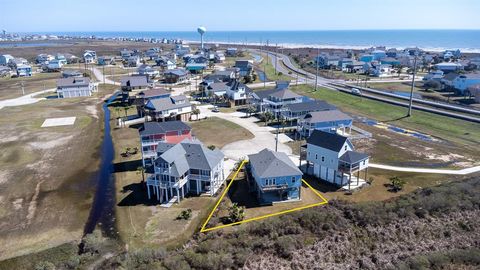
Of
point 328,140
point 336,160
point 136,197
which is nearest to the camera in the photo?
point 136,197

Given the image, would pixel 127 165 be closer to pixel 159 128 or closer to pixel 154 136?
pixel 154 136

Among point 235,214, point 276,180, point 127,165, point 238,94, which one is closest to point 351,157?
point 276,180

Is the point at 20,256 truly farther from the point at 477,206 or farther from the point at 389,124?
the point at 389,124

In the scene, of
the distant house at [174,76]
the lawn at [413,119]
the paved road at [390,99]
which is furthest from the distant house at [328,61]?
the distant house at [174,76]

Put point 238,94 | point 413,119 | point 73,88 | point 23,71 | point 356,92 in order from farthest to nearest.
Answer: point 23,71 < point 73,88 < point 356,92 < point 238,94 < point 413,119

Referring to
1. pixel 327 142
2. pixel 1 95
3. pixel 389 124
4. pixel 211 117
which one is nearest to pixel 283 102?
pixel 211 117

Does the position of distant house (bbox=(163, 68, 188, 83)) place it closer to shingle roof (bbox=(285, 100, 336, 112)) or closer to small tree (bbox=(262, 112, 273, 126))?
small tree (bbox=(262, 112, 273, 126))

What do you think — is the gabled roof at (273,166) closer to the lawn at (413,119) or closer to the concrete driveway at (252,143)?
the concrete driveway at (252,143)
